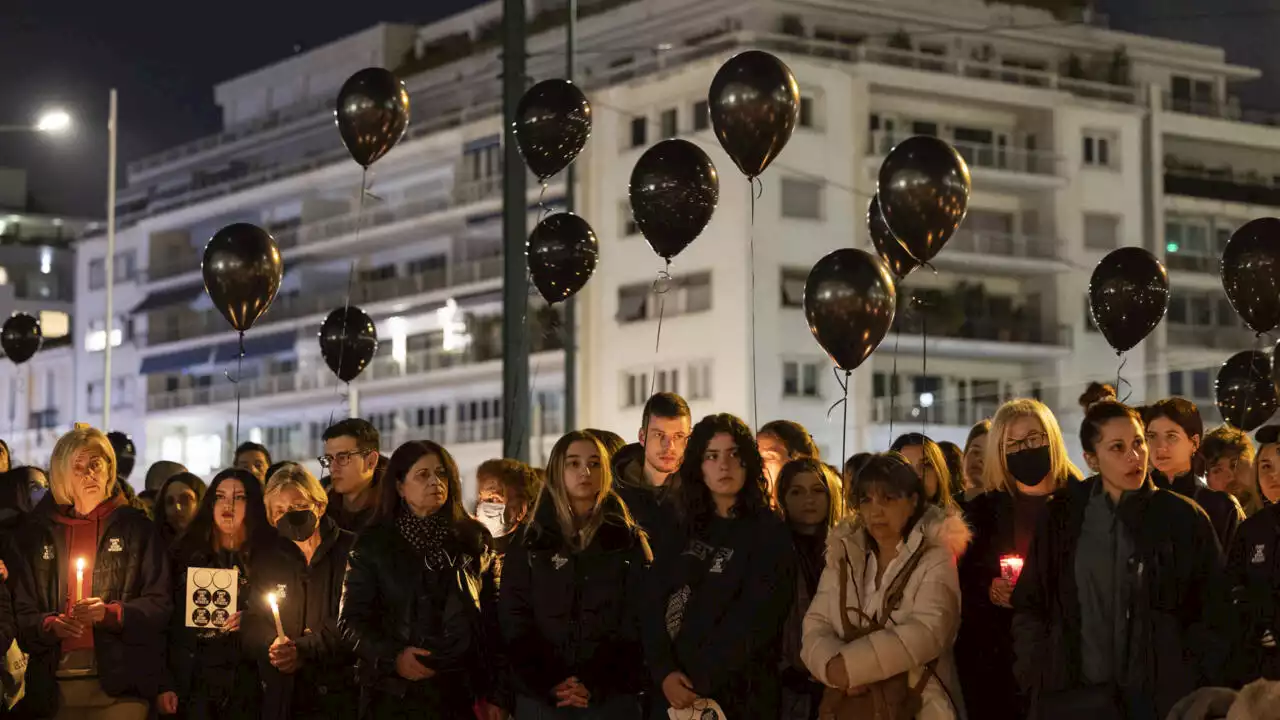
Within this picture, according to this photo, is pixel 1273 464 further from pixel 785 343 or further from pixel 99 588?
pixel 785 343

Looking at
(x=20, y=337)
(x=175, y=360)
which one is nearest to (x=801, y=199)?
(x=175, y=360)

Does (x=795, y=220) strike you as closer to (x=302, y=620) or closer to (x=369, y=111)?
(x=369, y=111)

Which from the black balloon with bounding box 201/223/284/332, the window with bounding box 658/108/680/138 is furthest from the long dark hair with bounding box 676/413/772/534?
the window with bounding box 658/108/680/138

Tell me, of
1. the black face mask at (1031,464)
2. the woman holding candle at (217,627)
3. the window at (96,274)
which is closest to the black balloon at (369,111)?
the woman holding candle at (217,627)

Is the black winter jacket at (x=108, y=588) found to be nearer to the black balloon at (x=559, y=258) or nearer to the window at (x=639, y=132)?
the black balloon at (x=559, y=258)

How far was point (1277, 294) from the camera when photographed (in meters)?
10.7

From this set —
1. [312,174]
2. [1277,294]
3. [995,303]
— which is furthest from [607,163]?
[1277,294]

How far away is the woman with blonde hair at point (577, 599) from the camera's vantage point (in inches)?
345

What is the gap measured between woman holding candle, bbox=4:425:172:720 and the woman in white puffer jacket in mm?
4005

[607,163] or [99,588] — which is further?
[607,163]

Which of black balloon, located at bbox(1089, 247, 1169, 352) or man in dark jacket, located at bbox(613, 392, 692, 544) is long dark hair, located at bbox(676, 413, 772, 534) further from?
black balloon, located at bbox(1089, 247, 1169, 352)

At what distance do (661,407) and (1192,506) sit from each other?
2.82 m

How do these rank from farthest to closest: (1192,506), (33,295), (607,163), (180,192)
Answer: (33,295)
(180,192)
(607,163)
(1192,506)

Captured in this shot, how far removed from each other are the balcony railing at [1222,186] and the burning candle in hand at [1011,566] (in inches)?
2011
